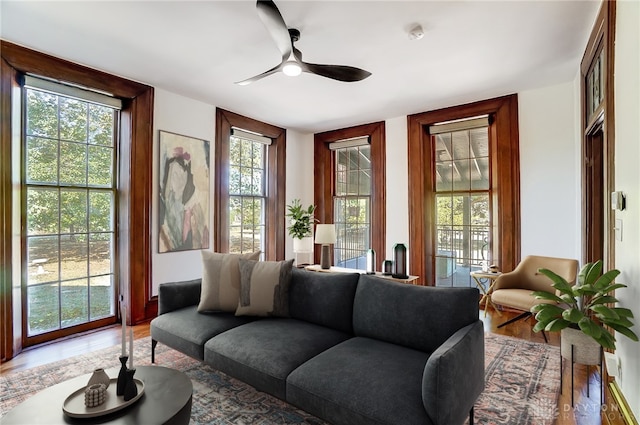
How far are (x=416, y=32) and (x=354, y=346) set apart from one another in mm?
2476

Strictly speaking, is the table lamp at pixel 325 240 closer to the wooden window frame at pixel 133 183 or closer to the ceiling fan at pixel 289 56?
the ceiling fan at pixel 289 56

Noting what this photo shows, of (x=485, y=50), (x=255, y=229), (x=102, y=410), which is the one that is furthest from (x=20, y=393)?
(x=485, y=50)

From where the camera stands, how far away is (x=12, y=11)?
2434mm

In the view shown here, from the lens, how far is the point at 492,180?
4.39 meters

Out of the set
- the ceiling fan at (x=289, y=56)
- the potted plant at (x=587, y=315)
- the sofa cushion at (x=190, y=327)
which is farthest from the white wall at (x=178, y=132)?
the potted plant at (x=587, y=315)

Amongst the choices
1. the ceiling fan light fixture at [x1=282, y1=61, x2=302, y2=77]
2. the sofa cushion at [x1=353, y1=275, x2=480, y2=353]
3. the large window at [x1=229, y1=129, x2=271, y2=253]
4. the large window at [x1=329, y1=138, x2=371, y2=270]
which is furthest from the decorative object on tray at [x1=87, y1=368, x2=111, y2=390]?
the large window at [x1=329, y1=138, x2=371, y2=270]

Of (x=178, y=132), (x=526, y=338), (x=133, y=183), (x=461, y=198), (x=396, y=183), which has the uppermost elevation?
(x=178, y=132)

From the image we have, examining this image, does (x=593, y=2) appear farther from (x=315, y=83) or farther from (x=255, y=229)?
(x=255, y=229)

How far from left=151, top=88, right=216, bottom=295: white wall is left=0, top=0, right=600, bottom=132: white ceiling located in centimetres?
18

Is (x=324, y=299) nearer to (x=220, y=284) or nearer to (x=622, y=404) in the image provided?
(x=220, y=284)

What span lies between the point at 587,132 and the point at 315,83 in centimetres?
283

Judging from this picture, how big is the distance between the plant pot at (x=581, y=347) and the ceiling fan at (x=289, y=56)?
→ 2.37 m

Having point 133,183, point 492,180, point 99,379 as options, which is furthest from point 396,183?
point 99,379

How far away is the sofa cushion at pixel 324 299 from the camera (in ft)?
7.82
